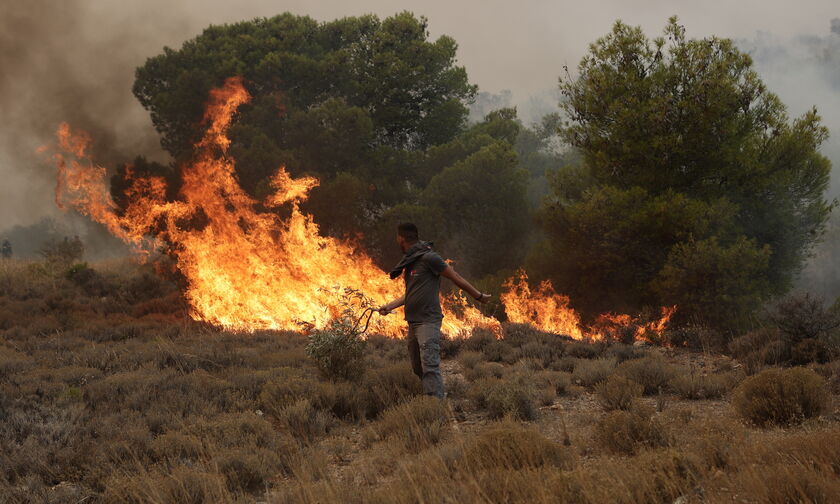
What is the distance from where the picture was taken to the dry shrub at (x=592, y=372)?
9.02 meters

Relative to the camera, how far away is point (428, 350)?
23.0ft

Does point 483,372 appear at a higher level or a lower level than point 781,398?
higher

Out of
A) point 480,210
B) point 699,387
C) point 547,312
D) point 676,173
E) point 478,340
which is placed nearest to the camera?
point 699,387

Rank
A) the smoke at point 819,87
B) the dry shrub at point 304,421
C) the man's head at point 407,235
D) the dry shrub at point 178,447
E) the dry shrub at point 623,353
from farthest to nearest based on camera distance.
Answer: the smoke at point 819,87 < the dry shrub at point 623,353 < the man's head at point 407,235 < the dry shrub at point 304,421 < the dry shrub at point 178,447

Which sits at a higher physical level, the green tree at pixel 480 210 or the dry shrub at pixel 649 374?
the green tree at pixel 480 210

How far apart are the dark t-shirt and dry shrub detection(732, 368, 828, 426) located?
3334 mm

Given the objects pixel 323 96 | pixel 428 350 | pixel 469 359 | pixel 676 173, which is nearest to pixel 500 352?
pixel 469 359

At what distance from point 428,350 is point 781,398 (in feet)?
11.8

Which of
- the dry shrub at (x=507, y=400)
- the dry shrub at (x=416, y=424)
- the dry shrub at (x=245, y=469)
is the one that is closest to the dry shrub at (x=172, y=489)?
the dry shrub at (x=245, y=469)

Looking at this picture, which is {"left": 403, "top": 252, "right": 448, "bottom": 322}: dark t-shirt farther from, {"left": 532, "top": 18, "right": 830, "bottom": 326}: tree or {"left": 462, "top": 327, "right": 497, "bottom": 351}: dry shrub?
{"left": 532, "top": 18, "right": 830, "bottom": 326}: tree

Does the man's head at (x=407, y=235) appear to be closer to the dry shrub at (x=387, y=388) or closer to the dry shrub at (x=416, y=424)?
the dry shrub at (x=416, y=424)

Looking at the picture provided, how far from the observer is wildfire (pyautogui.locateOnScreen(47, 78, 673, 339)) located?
16609 mm

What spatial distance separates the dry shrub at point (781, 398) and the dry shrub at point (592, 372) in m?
2.77

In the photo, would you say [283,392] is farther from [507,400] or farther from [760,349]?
[760,349]
